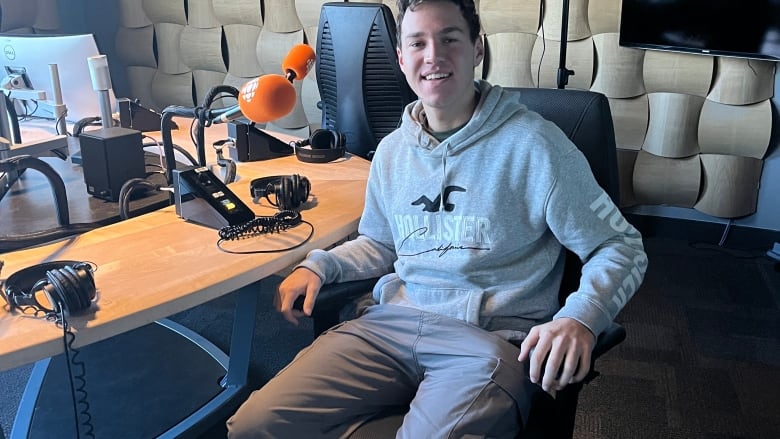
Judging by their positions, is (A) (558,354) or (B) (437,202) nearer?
(A) (558,354)

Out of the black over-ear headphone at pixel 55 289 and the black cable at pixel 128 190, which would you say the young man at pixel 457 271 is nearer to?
the black over-ear headphone at pixel 55 289

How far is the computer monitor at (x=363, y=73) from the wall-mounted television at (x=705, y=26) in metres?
1.32

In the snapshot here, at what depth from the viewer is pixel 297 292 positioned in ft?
4.50

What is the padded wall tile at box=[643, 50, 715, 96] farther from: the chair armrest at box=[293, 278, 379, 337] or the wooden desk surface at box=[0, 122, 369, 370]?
the chair armrest at box=[293, 278, 379, 337]

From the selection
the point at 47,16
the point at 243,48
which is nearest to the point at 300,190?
the point at 243,48

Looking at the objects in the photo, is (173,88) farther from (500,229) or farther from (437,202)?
(500,229)

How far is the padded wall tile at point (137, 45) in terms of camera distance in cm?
429

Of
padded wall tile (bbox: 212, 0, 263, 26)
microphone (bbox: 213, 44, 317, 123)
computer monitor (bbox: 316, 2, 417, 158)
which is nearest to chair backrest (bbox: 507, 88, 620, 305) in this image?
microphone (bbox: 213, 44, 317, 123)

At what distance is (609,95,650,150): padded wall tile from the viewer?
130 inches

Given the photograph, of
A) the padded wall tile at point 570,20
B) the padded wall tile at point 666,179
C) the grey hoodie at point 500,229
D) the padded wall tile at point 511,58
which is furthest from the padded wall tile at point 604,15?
the grey hoodie at point 500,229

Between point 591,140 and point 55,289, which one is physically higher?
point 591,140

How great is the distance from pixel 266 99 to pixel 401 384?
0.69 meters

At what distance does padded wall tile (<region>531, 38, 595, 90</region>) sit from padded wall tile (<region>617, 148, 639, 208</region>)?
374 mm

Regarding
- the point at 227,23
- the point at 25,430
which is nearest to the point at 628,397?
the point at 25,430
